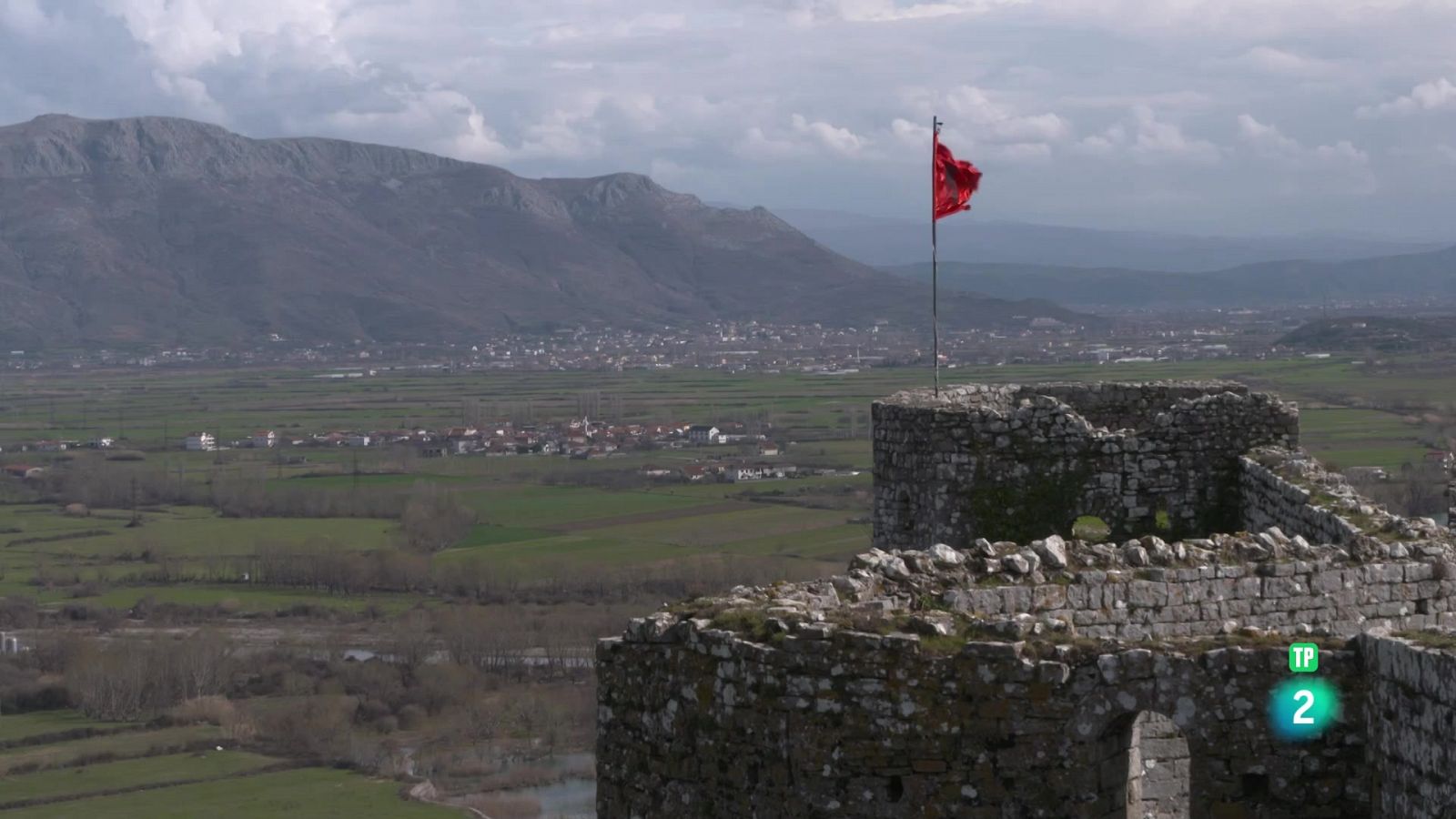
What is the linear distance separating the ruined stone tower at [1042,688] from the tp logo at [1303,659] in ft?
0.13

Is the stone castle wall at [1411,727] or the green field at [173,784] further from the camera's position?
the green field at [173,784]

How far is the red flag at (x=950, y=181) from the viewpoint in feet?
54.2

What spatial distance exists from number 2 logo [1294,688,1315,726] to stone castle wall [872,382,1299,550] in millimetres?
6606

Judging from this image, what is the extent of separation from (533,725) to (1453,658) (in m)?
55.6

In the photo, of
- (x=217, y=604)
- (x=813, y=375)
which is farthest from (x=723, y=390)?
(x=217, y=604)

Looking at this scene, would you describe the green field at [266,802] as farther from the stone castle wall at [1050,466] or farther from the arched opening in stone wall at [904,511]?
the stone castle wall at [1050,466]

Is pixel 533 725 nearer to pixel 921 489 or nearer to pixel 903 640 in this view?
pixel 921 489

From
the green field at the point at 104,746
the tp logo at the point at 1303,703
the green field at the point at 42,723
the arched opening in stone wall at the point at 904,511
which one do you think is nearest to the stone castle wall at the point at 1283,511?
the arched opening in stone wall at the point at 904,511

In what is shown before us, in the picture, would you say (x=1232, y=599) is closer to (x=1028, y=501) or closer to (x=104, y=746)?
(x=1028, y=501)

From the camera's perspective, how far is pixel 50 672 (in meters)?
75.5

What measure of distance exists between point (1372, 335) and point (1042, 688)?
150 m

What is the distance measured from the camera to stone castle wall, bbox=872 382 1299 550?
48.4 feet

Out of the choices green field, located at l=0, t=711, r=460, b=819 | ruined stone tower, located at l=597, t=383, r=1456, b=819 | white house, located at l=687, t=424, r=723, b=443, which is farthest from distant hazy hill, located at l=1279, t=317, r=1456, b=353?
ruined stone tower, located at l=597, t=383, r=1456, b=819

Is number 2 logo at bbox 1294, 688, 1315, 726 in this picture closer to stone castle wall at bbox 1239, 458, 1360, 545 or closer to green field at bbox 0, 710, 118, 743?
stone castle wall at bbox 1239, 458, 1360, 545
